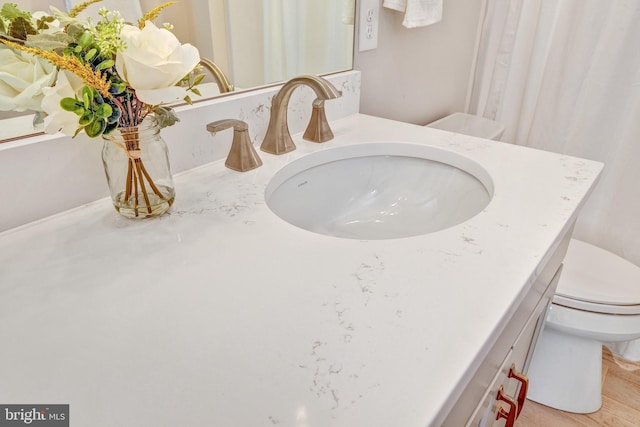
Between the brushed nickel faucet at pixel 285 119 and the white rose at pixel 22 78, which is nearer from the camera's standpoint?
the white rose at pixel 22 78

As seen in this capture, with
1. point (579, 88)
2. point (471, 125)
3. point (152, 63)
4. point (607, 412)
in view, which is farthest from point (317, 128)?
point (607, 412)

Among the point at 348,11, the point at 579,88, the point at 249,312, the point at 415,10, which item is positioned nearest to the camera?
the point at 249,312

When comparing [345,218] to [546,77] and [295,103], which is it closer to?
[295,103]

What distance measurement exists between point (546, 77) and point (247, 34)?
1.27 m

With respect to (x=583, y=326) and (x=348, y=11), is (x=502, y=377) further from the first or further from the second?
(x=348, y=11)

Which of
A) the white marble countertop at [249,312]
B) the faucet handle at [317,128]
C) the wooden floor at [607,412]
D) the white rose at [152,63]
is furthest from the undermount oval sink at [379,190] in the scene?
the wooden floor at [607,412]

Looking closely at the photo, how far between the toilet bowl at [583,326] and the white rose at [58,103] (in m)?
1.23

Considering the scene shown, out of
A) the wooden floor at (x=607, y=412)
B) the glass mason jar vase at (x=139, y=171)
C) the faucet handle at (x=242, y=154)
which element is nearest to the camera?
the glass mason jar vase at (x=139, y=171)

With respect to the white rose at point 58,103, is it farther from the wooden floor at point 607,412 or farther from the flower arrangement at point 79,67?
the wooden floor at point 607,412

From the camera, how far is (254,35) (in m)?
0.88

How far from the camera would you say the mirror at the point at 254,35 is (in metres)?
0.68

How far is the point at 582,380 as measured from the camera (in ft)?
4.50

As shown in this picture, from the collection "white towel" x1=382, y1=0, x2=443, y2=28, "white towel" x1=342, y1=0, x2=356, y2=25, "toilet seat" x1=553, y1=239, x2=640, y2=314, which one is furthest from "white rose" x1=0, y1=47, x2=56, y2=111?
"toilet seat" x1=553, y1=239, x2=640, y2=314

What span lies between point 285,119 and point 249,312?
53cm
